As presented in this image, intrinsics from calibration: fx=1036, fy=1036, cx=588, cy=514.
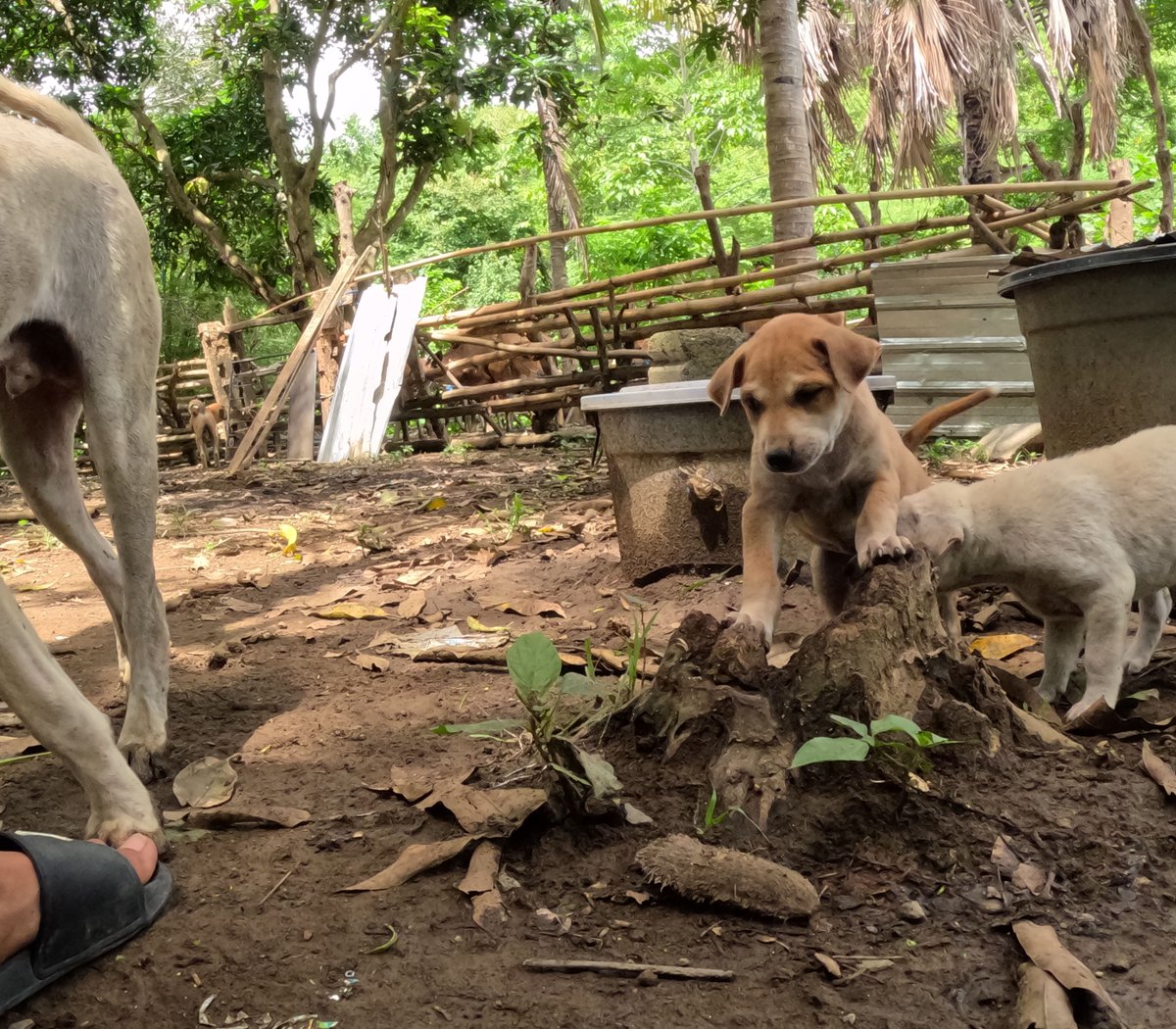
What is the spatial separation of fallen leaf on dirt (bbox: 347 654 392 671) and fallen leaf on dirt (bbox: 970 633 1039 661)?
6.73ft

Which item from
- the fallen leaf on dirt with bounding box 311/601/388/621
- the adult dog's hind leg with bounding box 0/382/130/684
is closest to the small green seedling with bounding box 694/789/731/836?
the adult dog's hind leg with bounding box 0/382/130/684

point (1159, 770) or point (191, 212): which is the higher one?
point (191, 212)

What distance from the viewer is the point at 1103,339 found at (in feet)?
14.3

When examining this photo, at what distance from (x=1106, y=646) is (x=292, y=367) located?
→ 10.8 m

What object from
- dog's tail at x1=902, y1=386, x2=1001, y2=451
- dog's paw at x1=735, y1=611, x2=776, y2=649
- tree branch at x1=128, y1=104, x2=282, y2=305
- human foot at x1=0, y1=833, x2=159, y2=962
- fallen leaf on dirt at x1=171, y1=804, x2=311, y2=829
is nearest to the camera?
human foot at x1=0, y1=833, x2=159, y2=962

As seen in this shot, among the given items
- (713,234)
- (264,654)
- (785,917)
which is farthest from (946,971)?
(713,234)

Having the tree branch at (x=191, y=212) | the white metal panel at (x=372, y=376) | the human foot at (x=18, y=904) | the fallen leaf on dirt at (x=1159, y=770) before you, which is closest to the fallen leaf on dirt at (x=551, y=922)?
the human foot at (x=18, y=904)

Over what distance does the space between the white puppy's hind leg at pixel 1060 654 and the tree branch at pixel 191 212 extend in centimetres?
1546

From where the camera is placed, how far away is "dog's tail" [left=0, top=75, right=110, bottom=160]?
3.11m

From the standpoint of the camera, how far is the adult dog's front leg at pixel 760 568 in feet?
9.90

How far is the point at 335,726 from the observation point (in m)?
3.13

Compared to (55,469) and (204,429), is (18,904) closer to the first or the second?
(55,469)

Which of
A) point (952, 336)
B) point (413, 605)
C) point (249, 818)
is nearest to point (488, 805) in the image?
point (249, 818)

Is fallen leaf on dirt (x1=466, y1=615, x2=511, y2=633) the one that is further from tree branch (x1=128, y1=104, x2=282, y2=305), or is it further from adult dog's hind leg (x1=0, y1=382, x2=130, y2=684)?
tree branch (x1=128, y1=104, x2=282, y2=305)
